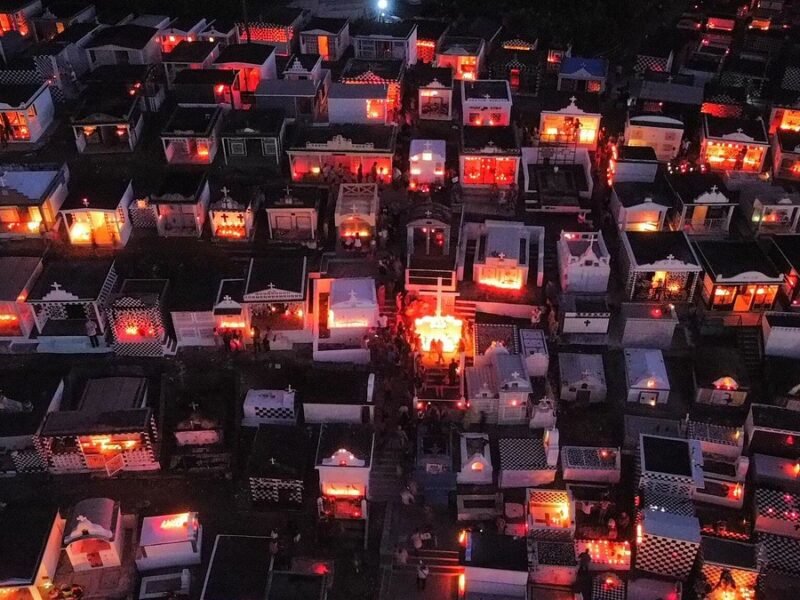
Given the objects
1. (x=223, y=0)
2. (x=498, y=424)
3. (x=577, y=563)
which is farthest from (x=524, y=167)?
(x=223, y=0)

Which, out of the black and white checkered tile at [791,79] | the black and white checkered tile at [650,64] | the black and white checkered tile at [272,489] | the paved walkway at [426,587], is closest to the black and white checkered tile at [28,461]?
the black and white checkered tile at [272,489]

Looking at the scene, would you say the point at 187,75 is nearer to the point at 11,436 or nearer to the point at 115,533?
the point at 11,436

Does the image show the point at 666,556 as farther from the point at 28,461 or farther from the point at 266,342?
the point at 28,461

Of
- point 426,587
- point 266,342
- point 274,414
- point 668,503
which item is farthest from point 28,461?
point 668,503

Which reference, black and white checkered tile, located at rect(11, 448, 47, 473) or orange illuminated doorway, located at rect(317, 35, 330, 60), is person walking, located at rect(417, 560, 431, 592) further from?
orange illuminated doorway, located at rect(317, 35, 330, 60)

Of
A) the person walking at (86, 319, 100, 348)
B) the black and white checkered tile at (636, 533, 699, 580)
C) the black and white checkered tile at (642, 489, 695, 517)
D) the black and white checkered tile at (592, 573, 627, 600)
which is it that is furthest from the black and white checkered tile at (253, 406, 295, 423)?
the black and white checkered tile at (636, 533, 699, 580)

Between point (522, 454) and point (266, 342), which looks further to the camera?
point (266, 342)
